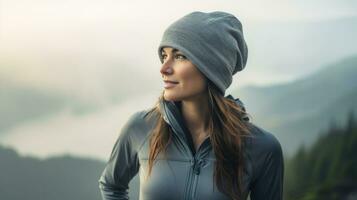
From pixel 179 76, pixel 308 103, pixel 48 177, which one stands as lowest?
pixel 48 177

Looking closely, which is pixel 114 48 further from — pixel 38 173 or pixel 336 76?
pixel 336 76

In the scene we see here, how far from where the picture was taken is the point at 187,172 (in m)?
1.41

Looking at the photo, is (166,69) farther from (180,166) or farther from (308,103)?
(308,103)

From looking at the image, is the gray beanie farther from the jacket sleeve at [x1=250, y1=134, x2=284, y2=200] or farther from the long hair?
the jacket sleeve at [x1=250, y1=134, x2=284, y2=200]

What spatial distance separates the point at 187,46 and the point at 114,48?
63.3 inches

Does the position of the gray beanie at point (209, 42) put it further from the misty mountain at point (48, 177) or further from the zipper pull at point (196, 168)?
the misty mountain at point (48, 177)

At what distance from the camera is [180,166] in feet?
4.65

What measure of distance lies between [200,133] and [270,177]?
0.18 m

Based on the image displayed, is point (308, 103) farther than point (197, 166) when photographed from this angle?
Yes

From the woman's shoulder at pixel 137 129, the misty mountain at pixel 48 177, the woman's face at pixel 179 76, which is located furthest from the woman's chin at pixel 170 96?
the misty mountain at pixel 48 177


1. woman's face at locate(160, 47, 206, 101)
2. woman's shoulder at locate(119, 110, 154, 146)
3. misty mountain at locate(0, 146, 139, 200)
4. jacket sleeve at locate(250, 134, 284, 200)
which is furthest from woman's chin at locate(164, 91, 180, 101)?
misty mountain at locate(0, 146, 139, 200)

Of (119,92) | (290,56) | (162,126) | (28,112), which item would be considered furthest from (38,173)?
(162,126)

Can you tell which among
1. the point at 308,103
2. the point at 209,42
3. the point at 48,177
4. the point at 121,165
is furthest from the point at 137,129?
the point at 308,103

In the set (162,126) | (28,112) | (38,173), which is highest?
(162,126)
